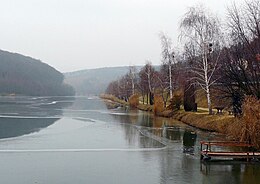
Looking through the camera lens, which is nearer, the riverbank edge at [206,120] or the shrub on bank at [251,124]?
the shrub on bank at [251,124]

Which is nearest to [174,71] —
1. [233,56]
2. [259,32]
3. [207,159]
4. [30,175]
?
[233,56]

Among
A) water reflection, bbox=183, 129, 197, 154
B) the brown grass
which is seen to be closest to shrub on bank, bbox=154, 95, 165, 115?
the brown grass

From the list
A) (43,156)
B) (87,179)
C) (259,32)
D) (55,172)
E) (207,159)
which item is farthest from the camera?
(259,32)

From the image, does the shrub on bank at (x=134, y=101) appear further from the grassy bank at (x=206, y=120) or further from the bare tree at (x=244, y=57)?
the bare tree at (x=244, y=57)

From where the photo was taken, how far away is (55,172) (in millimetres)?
19406

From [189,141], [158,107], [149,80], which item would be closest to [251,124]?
[189,141]

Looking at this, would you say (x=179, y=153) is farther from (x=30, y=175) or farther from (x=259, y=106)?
(x=30, y=175)

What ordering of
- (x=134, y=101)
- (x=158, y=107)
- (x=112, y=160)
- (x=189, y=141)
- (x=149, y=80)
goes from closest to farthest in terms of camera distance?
(x=112, y=160), (x=189, y=141), (x=158, y=107), (x=149, y=80), (x=134, y=101)

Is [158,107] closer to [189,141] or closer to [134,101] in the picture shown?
[134,101]

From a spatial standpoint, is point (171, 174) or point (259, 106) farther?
point (259, 106)

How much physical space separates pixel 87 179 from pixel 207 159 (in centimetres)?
759

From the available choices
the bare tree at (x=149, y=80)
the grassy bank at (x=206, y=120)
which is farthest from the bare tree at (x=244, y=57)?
the bare tree at (x=149, y=80)

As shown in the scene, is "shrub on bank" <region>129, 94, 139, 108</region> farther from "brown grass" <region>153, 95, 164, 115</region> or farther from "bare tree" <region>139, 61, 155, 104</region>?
"brown grass" <region>153, 95, 164, 115</region>

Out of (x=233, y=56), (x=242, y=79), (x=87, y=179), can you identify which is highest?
(x=233, y=56)
